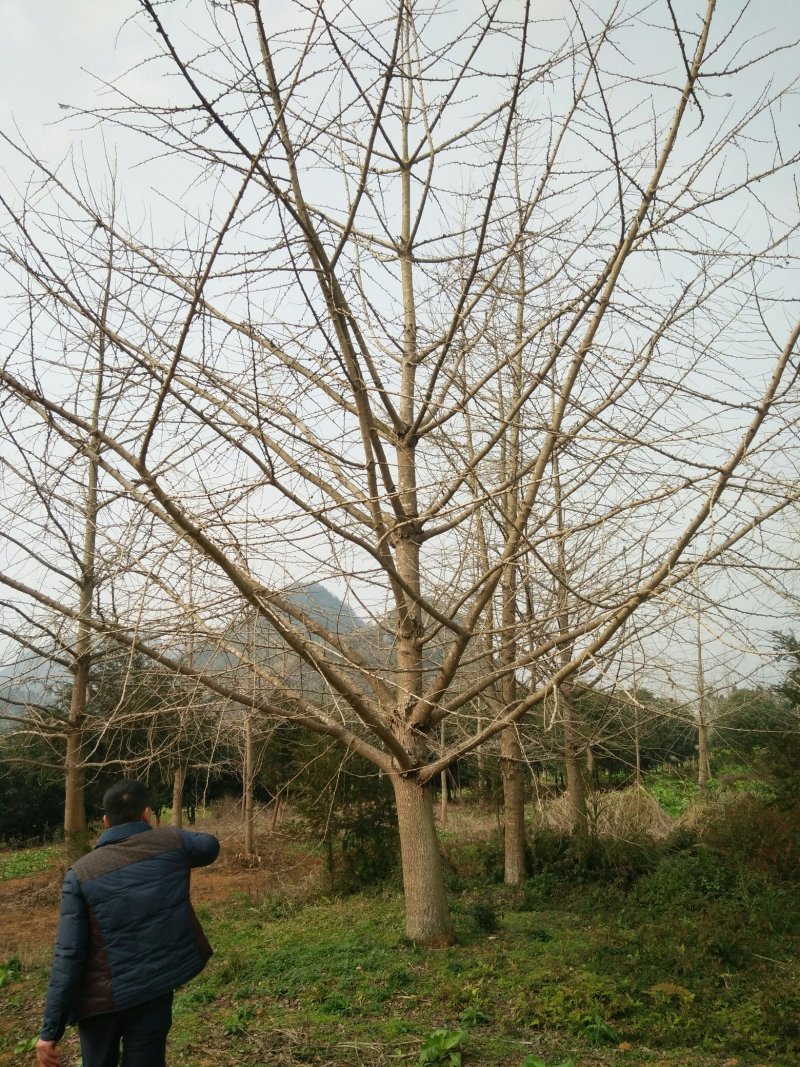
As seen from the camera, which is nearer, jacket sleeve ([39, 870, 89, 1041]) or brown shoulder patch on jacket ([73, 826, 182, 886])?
jacket sleeve ([39, 870, 89, 1041])

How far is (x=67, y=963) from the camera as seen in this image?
9.28ft

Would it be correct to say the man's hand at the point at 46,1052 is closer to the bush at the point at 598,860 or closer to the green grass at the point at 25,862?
the bush at the point at 598,860

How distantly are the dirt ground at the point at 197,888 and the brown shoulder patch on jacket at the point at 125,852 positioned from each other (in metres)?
5.24

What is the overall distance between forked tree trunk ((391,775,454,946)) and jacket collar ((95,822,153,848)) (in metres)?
3.02

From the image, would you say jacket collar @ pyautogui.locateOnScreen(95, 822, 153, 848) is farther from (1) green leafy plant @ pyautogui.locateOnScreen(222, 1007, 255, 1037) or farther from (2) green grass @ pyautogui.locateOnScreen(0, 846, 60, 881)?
(2) green grass @ pyautogui.locateOnScreen(0, 846, 60, 881)

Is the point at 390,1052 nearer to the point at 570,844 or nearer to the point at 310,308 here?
the point at 310,308

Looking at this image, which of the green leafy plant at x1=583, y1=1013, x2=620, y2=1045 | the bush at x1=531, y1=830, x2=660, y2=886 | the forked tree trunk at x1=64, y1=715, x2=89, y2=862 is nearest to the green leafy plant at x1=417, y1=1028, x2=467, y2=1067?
the green leafy plant at x1=583, y1=1013, x2=620, y2=1045

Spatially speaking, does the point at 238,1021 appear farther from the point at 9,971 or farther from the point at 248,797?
the point at 248,797

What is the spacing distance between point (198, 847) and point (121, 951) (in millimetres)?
448

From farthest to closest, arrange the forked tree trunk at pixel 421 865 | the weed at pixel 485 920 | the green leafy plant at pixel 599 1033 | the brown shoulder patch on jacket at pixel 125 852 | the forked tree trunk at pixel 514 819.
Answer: the forked tree trunk at pixel 514 819
the weed at pixel 485 920
the forked tree trunk at pixel 421 865
the green leafy plant at pixel 599 1033
the brown shoulder patch on jacket at pixel 125 852

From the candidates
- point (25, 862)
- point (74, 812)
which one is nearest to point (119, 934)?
point (74, 812)

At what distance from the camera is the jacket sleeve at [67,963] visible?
9.20ft

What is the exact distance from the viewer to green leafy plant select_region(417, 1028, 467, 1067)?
12.5 ft

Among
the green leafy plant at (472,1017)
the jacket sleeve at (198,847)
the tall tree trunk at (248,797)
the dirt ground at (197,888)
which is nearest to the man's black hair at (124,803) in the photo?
the jacket sleeve at (198,847)
